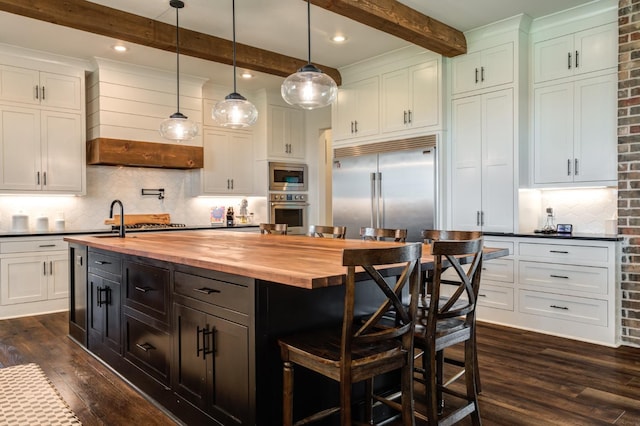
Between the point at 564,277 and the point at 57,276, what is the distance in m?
4.96

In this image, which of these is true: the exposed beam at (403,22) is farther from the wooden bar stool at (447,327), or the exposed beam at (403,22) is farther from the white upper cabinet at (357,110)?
the wooden bar stool at (447,327)

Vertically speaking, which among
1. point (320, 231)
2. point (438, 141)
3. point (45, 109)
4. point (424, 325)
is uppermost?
point (45, 109)

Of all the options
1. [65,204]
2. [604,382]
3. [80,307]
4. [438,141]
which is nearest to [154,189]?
[65,204]

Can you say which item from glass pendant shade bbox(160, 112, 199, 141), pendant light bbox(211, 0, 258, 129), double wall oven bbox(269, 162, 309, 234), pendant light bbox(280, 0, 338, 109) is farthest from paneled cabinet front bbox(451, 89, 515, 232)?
double wall oven bbox(269, 162, 309, 234)

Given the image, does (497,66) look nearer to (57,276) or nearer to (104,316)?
(104,316)

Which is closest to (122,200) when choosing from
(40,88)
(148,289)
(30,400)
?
(40,88)

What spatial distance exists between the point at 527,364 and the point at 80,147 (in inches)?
196

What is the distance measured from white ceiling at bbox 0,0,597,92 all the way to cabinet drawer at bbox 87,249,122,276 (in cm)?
210

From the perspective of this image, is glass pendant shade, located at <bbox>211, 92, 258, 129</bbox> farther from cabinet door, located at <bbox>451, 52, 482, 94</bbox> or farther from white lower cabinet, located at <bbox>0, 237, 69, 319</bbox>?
white lower cabinet, located at <bbox>0, 237, 69, 319</bbox>

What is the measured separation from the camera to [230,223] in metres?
6.49

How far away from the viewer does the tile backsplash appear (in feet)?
17.3

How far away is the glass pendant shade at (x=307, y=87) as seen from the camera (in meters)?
2.92

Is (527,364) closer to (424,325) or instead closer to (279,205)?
(424,325)

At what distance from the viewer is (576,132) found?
4.15 meters
